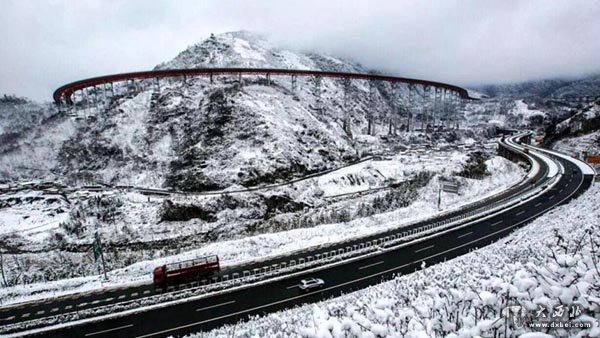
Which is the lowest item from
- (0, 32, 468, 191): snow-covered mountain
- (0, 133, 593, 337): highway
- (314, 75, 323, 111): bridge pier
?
(0, 133, 593, 337): highway

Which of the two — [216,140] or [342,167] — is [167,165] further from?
[342,167]

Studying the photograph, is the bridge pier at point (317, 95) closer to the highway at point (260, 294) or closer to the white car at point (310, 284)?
the highway at point (260, 294)

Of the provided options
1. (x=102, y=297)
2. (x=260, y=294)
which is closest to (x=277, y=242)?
(x=260, y=294)

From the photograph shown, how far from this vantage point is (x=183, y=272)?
2395 cm

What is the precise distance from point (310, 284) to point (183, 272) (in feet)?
31.7

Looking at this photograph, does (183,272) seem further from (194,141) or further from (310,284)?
(194,141)

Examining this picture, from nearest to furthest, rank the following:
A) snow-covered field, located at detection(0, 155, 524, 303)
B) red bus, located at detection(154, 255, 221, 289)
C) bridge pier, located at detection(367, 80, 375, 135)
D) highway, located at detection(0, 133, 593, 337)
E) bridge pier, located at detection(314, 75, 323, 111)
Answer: highway, located at detection(0, 133, 593, 337) → red bus, located at detection(154, 255, 221, 289) → snow-covered field, located at detection(0, 155, 524, 303) → bridge pier, located at detection(314, 75, 323, 111) → bridge pier, located at detection(367, 80, 375, 135)

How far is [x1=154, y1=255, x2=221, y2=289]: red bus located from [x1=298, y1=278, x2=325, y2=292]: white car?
7.49 metres

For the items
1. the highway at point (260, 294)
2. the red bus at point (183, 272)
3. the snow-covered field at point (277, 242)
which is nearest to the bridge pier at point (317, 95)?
the snow-covered field at point (277, 242)

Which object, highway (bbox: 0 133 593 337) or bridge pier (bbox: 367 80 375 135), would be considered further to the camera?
bridge pier (bbox: 367 80 375 135)

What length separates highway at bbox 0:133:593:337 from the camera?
19219 millimetres

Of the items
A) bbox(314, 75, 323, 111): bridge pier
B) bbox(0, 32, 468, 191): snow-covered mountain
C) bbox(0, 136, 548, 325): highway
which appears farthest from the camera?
bbox(314, 75, 323, 111): bridge pier

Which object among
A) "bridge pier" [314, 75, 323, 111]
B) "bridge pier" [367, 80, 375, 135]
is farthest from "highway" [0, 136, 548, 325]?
"bridge pier" [367, 80, 375, 135]

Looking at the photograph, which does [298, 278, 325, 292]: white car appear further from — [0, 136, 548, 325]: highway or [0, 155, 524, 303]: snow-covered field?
[0, 155, 524, 303]: snow-covered field
